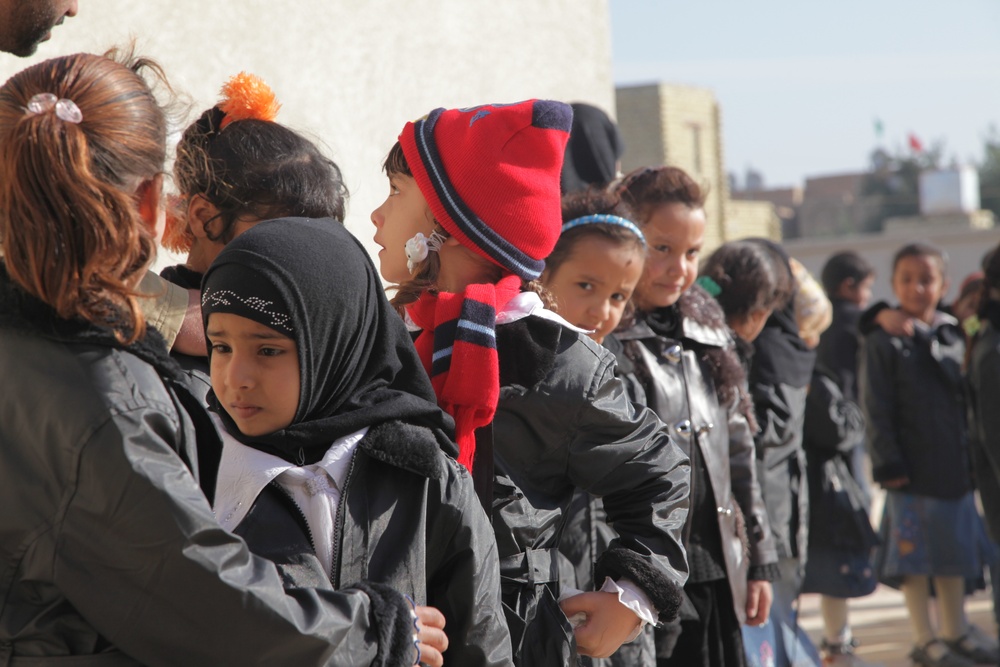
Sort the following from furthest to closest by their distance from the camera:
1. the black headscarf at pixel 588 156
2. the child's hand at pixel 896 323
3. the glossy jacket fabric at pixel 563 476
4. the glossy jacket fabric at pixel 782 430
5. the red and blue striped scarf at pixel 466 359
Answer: the child's hand at pixel 896 323
the glossy jacket fabric at pixel 782 430
the black headscarf at pixel 588 156
the glossy jacket fabric at pixel 563 476
the red and blue striped scarf at pixel 466 359

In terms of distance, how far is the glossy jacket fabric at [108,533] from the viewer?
4.48 ft

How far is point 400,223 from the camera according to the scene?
7.61ft

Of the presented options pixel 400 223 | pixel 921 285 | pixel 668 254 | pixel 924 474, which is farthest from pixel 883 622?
pixel 400 223

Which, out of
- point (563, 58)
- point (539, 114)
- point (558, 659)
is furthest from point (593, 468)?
point (563, 58)

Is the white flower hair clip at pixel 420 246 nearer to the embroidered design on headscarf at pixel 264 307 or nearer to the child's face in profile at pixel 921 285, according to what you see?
the embroidered design on headscarf at pixel 264 307

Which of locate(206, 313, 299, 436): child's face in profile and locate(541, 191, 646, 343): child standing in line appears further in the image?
locate(541, 191, 646, 343): child standing in line

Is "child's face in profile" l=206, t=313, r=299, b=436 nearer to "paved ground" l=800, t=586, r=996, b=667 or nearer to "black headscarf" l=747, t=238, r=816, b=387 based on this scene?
"black headscarf" l=747, t=238, r=816, b=387

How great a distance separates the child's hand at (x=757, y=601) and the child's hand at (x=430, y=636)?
1.89 meters

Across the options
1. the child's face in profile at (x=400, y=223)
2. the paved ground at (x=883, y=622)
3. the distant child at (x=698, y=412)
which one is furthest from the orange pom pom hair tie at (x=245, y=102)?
the paved ground at (x=883, y=622)

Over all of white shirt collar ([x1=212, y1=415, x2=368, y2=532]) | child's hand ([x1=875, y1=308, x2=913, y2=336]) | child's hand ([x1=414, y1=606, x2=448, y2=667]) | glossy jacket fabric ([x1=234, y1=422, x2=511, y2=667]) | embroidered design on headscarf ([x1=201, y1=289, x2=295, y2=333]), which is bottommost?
child's hand ([x1=875, y1=308, x2=913, y2=336])

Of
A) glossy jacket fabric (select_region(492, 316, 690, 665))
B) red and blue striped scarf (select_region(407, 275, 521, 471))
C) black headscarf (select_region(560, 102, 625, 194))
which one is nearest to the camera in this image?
red and blue striped scarf (select_region(407, 275, 521, 471))

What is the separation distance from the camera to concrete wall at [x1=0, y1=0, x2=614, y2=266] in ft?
11.8

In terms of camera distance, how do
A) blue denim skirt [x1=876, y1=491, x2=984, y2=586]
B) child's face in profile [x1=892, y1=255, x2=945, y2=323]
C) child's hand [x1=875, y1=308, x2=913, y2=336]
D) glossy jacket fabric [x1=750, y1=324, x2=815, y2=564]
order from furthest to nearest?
child's face in profile [x1=892, y1=255, x2=945, y2=323], child's hand [x1=875, y1=308, x2=913, y2=336], blue denim skirt [x1=876, y1=491, x2=984, y2=586], glossy jacket fabric [x1=750, y1=324, x2=815, y2=564]

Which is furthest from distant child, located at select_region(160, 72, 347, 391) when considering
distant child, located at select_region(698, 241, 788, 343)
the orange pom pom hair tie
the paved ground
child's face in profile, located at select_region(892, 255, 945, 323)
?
the paved ground
